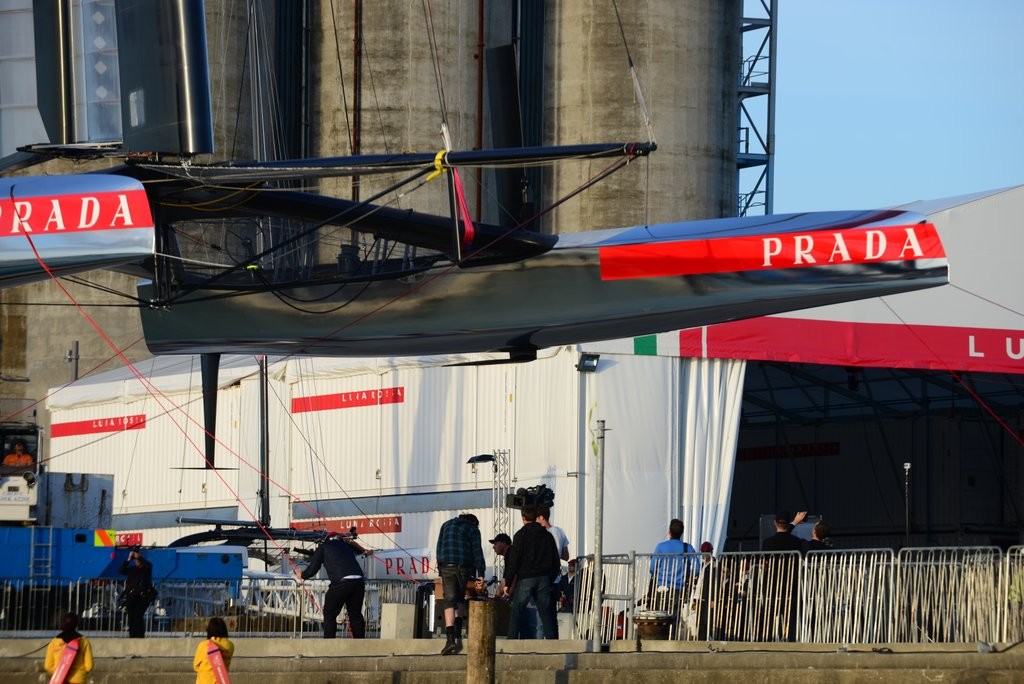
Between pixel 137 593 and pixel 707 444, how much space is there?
9.14m

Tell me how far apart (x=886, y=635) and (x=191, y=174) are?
→ 849cm

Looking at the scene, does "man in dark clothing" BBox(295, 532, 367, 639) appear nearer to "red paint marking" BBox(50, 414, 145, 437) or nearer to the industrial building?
the industrial building

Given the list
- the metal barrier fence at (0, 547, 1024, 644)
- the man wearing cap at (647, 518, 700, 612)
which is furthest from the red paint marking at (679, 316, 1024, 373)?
the man wearing cap at (647, 518, 700, 612)

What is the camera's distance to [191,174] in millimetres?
16234

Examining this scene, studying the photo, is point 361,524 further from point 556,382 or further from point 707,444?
point 707,444

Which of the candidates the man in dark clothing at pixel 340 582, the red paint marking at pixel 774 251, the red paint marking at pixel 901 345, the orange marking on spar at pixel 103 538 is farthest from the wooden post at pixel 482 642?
the red paint marking at pixel 901 345

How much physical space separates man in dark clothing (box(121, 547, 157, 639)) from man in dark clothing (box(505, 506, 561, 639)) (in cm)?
592

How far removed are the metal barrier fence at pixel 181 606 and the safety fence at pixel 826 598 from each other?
19.7ft

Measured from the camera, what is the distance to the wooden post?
13984 millimetres

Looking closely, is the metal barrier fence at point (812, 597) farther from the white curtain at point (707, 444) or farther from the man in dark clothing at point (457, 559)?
the white curtain at point (707, 444)

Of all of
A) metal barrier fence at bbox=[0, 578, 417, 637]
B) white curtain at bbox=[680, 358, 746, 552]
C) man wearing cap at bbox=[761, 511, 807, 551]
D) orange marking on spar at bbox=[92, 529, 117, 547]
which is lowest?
metal barrier fence at bbox=[0, 578, 417, 637]

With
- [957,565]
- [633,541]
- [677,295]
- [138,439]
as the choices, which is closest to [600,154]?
[677,295]

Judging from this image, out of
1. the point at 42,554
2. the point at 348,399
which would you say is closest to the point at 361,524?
the point at 348,399

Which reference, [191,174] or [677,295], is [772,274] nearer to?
[677,295]
